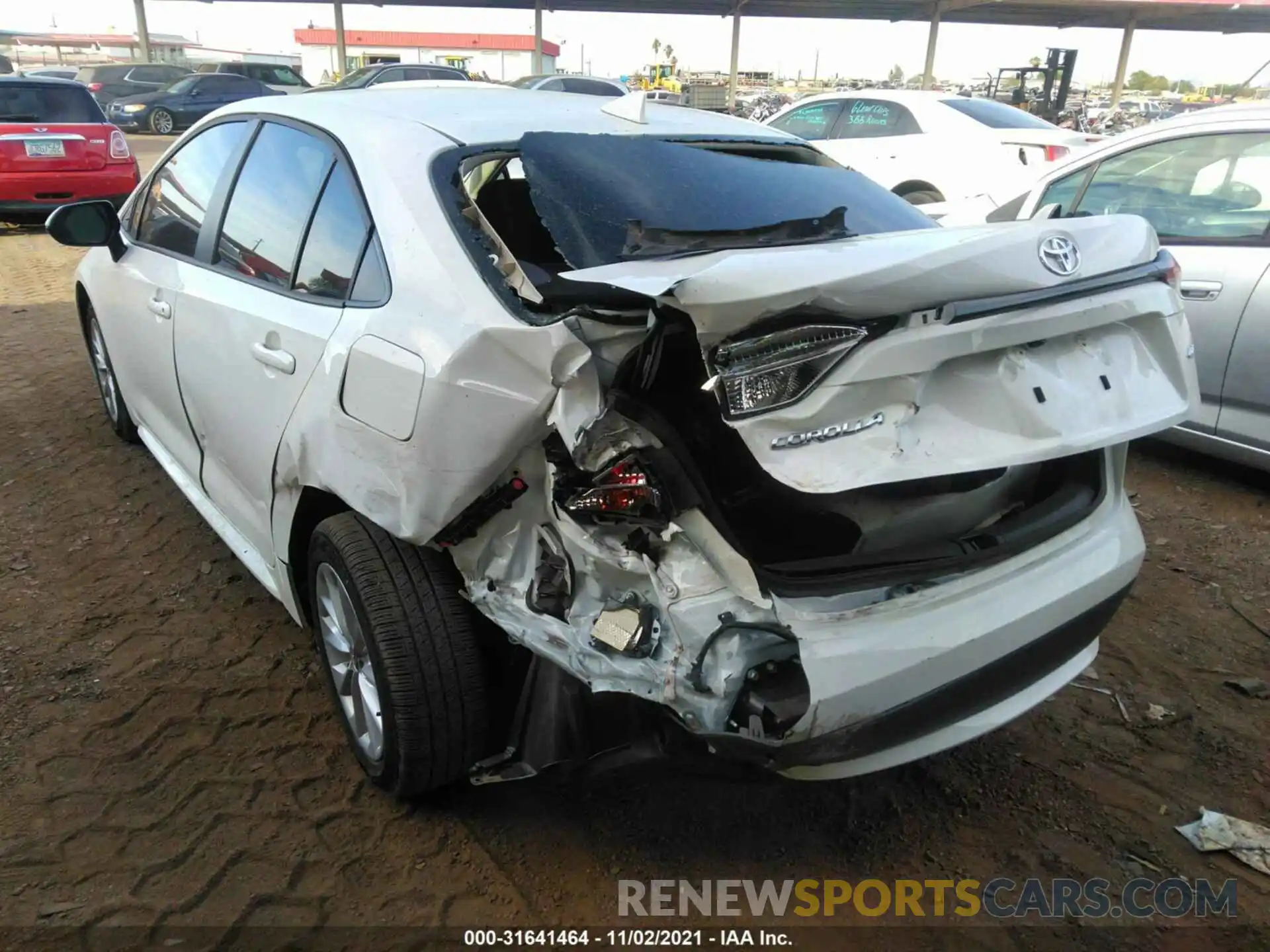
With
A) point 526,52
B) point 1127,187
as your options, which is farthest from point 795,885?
point 526,52

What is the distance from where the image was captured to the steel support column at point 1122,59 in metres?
33.8

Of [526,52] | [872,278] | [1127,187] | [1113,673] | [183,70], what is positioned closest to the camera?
[872,278]

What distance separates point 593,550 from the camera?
1.78m

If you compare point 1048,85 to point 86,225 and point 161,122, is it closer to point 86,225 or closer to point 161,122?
point 161,122

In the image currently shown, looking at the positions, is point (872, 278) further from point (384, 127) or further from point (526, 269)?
point (384, 127)

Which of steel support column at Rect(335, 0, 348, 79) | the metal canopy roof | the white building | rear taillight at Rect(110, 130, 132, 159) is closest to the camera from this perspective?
rear taillight at Rect(110, 130, 132, 159)

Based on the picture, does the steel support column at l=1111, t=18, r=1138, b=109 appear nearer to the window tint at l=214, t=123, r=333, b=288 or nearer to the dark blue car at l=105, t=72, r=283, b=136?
the dark blue car at l=105, t=72, r=283, b=136

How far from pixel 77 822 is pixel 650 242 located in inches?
77.4

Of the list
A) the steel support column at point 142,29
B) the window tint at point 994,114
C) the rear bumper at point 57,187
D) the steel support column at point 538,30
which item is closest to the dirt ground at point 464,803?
the window tint at point 994,114

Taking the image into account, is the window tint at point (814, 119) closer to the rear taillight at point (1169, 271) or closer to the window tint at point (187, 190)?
the window tint at point (187, 190)

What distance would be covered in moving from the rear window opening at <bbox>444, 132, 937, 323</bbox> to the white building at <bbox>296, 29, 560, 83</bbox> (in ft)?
170

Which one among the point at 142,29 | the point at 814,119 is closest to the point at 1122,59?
the point at 814,119

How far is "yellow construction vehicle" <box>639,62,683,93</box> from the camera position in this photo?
39.6m

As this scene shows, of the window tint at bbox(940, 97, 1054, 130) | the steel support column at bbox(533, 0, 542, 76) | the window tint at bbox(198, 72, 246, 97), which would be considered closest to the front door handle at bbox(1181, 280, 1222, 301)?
the window tint at bbox(940, 97, 1054, 130)
